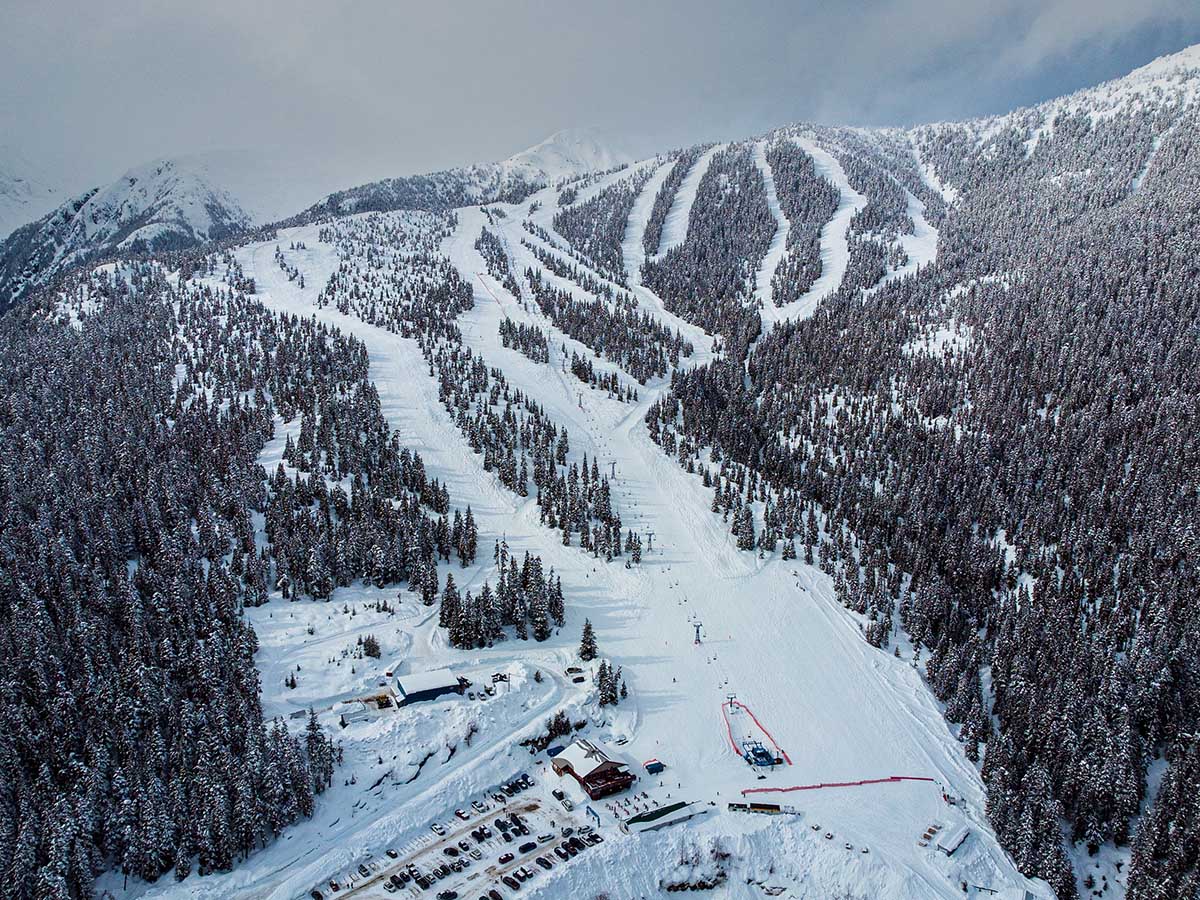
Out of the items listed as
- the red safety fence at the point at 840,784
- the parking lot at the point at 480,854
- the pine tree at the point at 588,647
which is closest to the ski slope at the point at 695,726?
the red safety fence at the point at 840,784

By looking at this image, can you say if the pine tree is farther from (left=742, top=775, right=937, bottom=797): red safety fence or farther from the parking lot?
(left=742, top=775, right=937, bottom=797): red safety fence

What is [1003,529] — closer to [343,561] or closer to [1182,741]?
[1182,741]

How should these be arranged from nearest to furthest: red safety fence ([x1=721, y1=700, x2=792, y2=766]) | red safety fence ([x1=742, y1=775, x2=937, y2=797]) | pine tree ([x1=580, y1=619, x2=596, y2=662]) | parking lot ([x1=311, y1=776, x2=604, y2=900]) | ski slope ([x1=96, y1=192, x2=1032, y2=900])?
parking lot ([x1=311, y1=776, x2=604, y2=900]) < ski slope ([x1=96, y1=192, x2=1032, y2=900]) < red safety fence ([x1=742, y1=775, x2=937, y2=797]) < red safety fence ([x1=721, y1=700, x2=792, y2=766]) < pine tree ([x1=580, y1=619, x2=596, y2=662])

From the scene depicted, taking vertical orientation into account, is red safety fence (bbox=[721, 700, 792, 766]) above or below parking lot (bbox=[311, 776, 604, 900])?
below

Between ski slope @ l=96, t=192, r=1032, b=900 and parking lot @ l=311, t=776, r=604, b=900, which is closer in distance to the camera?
parking lot @ l=311, t=776, r=604, b=900

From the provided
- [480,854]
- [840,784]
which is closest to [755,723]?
[840,784]

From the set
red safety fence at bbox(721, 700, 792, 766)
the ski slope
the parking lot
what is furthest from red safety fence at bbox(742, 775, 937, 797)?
the parking lot

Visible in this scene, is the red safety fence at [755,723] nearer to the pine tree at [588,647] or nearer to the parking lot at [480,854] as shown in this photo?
the pine tree at [588,647]

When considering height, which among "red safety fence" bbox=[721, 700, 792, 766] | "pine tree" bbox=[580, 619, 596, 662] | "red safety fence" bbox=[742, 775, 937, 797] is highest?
"pine tree" bbox=[580, 619, 596, 662]

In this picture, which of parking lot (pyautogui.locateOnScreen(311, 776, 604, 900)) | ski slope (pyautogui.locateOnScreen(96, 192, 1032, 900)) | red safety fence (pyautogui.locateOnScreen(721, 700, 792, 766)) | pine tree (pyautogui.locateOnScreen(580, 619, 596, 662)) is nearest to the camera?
parking lot (pyautogui.locateOnScreen(311, 776, 604, 900))
